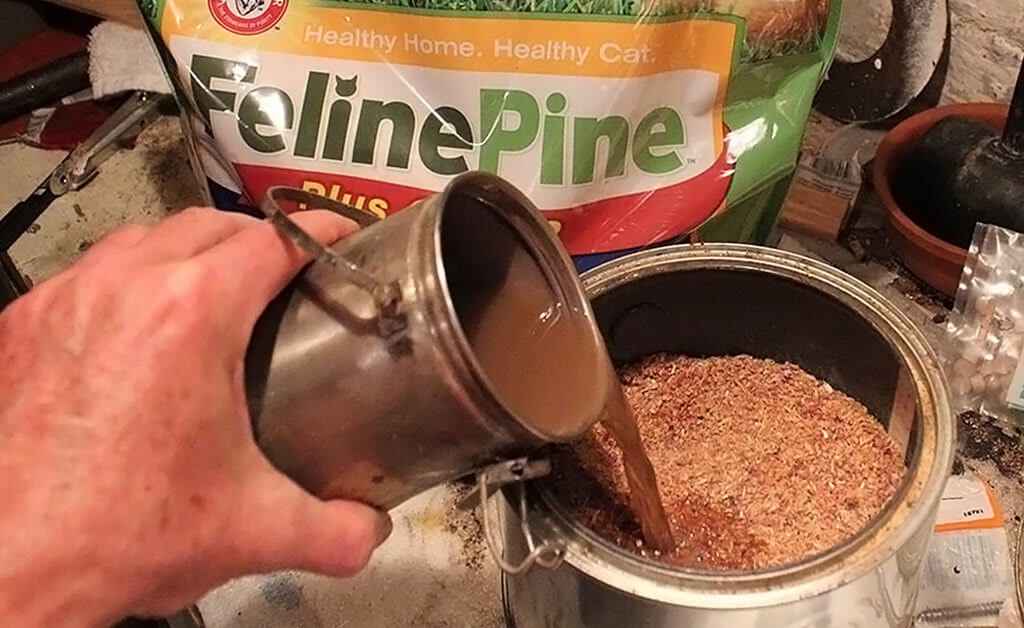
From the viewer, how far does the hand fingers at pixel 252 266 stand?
625 millimetres

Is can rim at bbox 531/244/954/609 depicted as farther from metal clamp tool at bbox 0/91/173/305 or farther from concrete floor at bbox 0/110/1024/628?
metal clamp tool at bbox 0/91/173/305

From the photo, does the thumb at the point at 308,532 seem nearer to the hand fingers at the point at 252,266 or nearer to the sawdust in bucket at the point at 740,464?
the hand fingers at the point at 252,266

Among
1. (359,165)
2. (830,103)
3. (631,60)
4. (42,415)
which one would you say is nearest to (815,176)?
(830,103)

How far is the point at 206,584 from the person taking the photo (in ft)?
2.08

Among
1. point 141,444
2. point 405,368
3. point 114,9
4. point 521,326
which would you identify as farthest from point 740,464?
point 114,9

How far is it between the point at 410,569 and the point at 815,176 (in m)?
0.68

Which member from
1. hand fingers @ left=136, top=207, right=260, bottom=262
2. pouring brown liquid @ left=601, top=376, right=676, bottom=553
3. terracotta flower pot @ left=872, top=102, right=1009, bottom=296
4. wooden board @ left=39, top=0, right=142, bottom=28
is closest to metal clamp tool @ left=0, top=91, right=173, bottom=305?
wooden board @ left=39, top=0, right=142, bottom=28

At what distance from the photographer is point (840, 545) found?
0.76 metres

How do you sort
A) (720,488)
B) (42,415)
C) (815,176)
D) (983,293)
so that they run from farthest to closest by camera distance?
(815,176) → (983,293) → (720,488) → (42,415)

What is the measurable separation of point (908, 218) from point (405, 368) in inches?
33.0

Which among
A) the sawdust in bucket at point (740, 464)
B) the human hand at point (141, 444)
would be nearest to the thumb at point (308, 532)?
the human hand at point (141, 444)

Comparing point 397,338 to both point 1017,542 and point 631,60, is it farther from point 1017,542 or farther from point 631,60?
point 1017,542

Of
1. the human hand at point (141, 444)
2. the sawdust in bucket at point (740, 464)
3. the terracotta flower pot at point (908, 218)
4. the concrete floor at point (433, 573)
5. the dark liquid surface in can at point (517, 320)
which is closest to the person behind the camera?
the human hand at point (141, 444)

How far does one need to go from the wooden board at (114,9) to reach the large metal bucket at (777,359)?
0.88 metres
